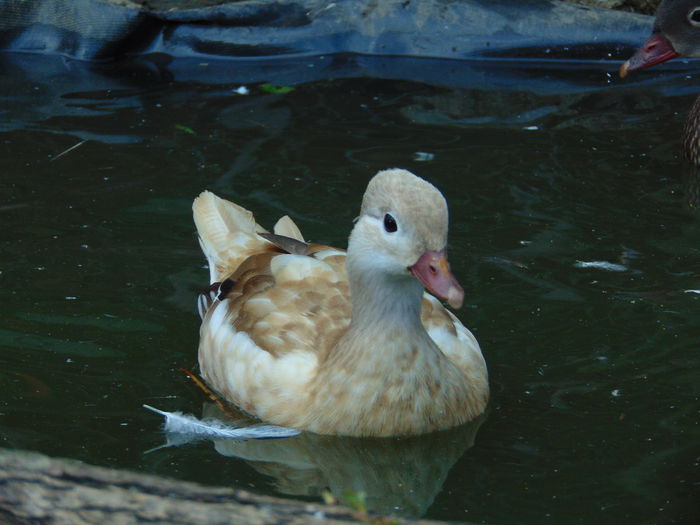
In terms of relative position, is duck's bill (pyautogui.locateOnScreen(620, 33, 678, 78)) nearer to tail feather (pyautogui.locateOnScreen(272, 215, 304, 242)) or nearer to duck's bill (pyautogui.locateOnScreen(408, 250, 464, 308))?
tail feather (pyautogui.locateOnScreen(272, 215, 304, 242))

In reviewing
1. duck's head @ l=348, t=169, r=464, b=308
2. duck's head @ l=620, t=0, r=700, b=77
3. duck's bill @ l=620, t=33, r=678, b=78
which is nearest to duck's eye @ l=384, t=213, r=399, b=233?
duck's head @ l=348, t=169, r=464, b=308

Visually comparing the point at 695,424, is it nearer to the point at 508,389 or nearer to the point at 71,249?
the point at 508,389

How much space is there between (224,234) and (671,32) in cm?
392

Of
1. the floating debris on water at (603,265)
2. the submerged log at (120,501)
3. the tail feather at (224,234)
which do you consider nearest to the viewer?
the submerged log at (120,501)

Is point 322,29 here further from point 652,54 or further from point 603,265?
point 603,265

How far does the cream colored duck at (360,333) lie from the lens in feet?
16.2

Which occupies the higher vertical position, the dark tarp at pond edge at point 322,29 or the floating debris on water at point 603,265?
the dark tarp at pond edge at point 322,29

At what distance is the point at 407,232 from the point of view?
4.89 meters

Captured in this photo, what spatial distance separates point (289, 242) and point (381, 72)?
4.17 m

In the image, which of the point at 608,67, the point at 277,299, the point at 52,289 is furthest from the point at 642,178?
the point at 52,289

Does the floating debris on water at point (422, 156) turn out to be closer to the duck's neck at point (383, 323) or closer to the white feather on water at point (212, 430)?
the duck's neck at point (383, 323)

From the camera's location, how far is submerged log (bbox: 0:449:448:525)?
2869mm

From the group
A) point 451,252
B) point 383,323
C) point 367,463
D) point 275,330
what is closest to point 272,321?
point 275,330

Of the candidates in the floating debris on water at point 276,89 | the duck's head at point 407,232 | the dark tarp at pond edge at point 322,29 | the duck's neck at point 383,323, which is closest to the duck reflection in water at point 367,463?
the duck's neck at point 383,323
